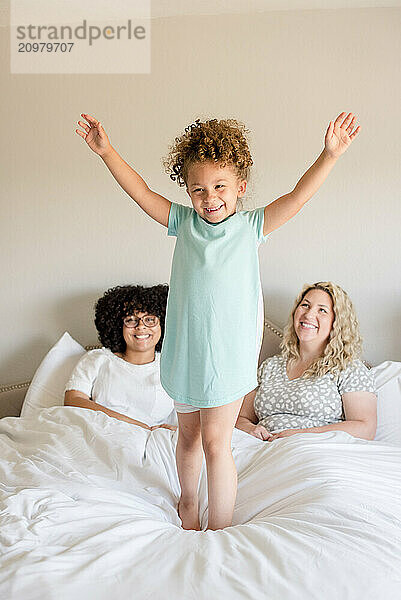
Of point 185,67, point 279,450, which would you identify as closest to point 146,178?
point 185,67

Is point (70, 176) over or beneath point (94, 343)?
over

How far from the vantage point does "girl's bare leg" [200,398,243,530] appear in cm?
169

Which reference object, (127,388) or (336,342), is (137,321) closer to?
(127,388)

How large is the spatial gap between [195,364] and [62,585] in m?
0.60

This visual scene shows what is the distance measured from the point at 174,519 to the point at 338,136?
1.12 m

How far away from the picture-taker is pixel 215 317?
1652 millimetres

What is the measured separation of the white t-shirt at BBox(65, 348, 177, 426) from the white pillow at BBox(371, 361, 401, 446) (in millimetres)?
831

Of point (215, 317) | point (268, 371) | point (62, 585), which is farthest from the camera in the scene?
point (268, 371)

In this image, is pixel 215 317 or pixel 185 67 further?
pixel 185 67

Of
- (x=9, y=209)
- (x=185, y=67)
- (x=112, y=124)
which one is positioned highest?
(x=185, y=67)

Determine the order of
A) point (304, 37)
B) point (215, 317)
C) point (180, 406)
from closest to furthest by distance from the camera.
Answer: point (215, 317) < point (180, 406) < point (304, 37)

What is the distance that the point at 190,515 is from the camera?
1.85 meters

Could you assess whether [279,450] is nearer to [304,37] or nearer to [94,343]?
[94,343]

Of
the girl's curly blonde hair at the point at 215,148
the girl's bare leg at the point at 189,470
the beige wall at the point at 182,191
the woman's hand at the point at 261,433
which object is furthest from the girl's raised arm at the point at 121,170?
the beige wall at the point at 182,191
